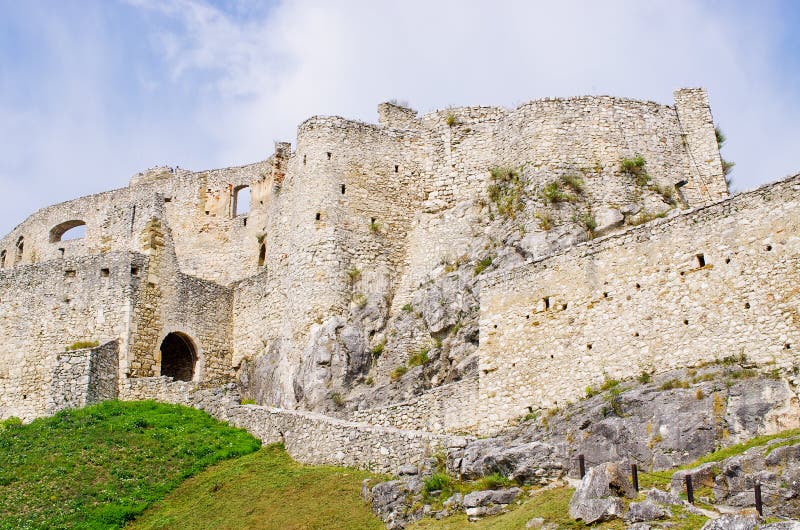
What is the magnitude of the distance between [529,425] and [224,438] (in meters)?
9.73

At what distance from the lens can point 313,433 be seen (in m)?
26.3

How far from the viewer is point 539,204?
1299 inches

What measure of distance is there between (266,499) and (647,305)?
9.94 meters

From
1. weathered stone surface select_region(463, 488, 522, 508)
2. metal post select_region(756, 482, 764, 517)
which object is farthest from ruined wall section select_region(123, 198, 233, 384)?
metal post select_region(756, 482, 764, 517)

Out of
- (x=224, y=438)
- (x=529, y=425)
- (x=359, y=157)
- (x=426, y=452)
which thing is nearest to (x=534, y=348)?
(x=529, y=425)

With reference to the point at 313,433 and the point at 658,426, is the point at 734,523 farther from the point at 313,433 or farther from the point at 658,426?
the point at 313,433

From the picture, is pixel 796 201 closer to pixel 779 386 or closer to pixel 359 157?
pixel 779 386

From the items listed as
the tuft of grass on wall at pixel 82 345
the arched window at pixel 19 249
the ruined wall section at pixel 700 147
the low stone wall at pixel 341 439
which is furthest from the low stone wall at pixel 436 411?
the arched window at pixel 19 249

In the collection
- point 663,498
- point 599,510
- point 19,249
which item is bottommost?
point 599,510

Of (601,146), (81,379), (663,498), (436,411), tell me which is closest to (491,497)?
(663,498)

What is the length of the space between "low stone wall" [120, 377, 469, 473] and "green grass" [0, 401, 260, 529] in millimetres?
555

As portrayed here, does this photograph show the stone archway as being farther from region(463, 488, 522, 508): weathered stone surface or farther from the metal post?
the metal post

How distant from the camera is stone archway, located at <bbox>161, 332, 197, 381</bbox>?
127ft

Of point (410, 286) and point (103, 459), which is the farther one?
point (410, 286)
